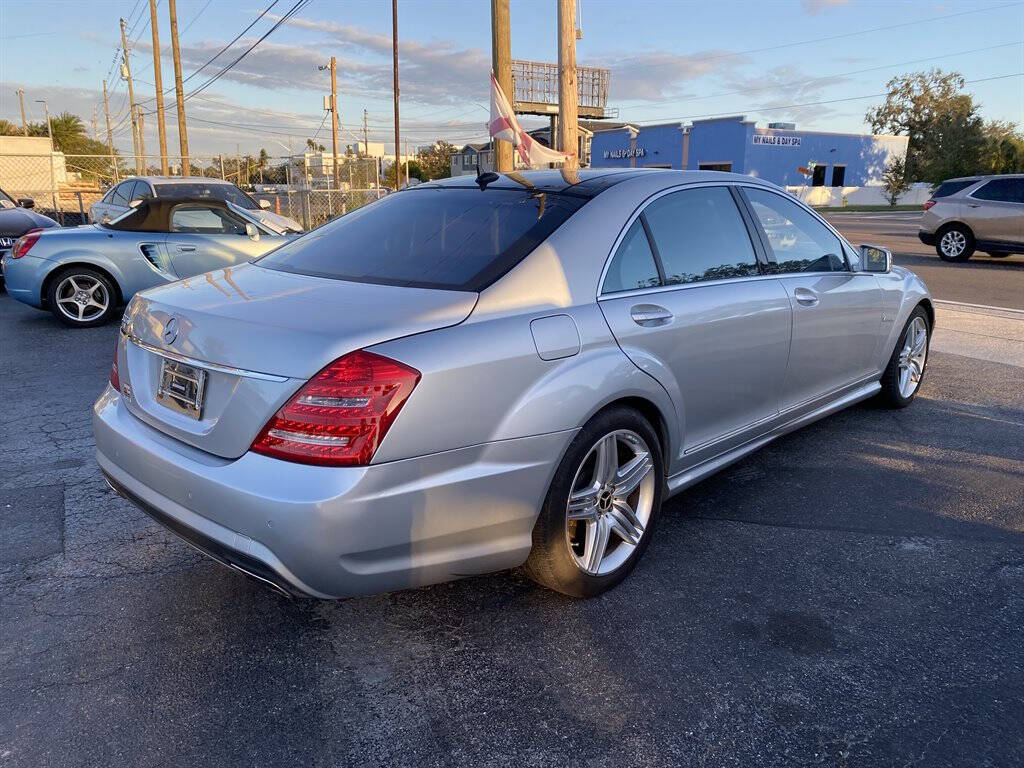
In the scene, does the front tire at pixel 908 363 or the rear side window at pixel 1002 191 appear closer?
the front tire at pixel 908 363

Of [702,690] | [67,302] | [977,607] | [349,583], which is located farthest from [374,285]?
[67,302]

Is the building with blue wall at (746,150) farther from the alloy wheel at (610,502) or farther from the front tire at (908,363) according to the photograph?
the alloy wheel at (610,502)

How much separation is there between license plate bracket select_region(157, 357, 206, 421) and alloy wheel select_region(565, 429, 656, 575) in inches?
52.2

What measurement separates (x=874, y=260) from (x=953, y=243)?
12.8m

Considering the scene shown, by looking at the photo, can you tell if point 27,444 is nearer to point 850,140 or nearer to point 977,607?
point 977,607

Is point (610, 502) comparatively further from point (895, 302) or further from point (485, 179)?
point (895, 302)

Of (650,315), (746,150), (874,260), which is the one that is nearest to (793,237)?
(874,260)

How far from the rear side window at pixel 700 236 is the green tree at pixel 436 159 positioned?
238 ft

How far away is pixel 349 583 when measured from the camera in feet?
8.03

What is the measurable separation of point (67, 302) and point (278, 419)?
293 inches

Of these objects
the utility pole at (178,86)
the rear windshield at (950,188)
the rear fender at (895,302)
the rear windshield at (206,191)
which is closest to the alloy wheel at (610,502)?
the rear fender at (895,302)

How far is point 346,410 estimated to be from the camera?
91.9 inches

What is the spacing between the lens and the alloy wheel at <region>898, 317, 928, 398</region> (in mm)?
5523

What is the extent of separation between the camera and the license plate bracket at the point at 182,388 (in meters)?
2.62
